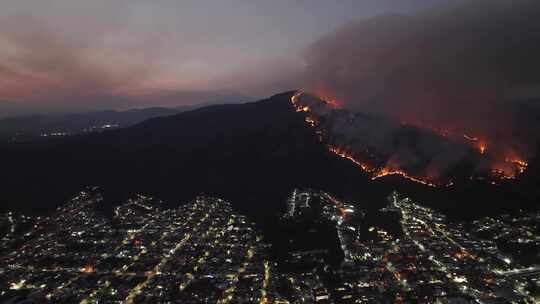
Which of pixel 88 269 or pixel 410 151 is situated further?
pixel 410 151

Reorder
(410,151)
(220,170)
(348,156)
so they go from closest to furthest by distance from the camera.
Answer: (410,151) < (348,156) < (220,170)

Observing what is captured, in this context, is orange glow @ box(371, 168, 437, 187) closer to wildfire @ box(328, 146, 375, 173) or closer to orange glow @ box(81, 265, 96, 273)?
wildfire @ box(328, 146, 375, 173)

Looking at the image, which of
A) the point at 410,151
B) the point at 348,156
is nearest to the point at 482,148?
the point at 410,151

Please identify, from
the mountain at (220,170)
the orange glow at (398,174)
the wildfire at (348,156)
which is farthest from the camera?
the wildfire at (348,156)

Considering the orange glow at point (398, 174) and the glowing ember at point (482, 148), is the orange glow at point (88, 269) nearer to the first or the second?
the orange glow at point (398, 174)

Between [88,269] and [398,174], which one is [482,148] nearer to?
[398,174]

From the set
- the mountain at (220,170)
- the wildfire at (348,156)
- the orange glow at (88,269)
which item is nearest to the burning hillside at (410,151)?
the wildfire at (348,156)
